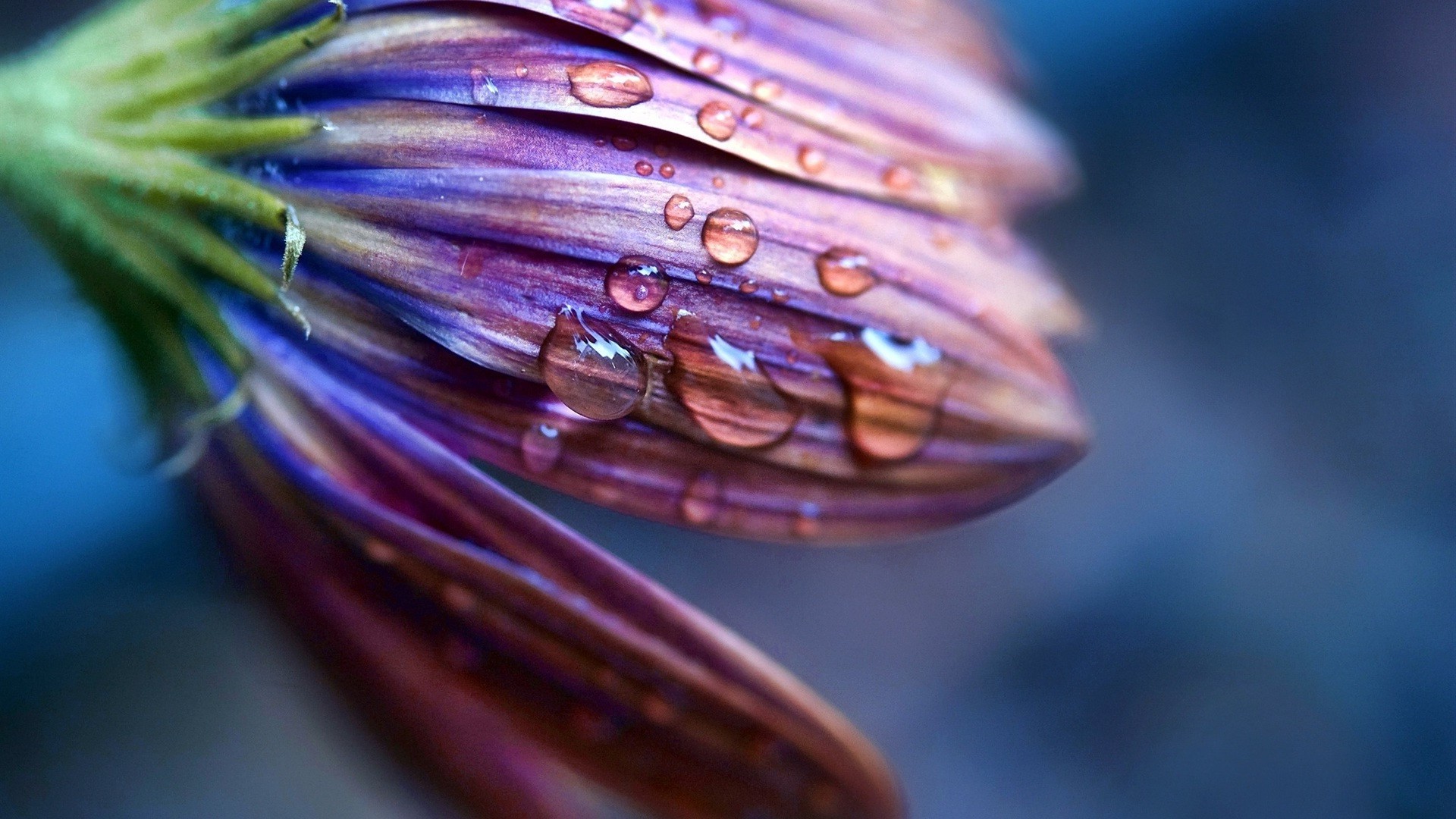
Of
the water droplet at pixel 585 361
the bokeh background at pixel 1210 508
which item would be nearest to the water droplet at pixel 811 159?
the water droplet at pixel 585 361

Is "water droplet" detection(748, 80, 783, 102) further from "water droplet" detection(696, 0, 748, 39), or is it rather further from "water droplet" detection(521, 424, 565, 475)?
"water droplet" detection(521, 424, 565, 475)

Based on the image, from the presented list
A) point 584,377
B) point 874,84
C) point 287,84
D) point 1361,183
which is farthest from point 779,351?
point 1361,183

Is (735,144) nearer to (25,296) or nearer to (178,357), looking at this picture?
(178,357)

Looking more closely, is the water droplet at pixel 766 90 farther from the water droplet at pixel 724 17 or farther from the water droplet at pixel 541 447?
the water droplet at pixel 541 447

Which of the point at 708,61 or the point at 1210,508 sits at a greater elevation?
the point at 708,61

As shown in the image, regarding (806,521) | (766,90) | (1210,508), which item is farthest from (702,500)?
(1210,508)

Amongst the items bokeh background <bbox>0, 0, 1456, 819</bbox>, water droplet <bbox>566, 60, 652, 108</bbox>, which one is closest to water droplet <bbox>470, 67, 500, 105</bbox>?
water droplet <bbox>566, 60, 652, 108</bbox>

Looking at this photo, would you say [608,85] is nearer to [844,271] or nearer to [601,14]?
[601,14]
